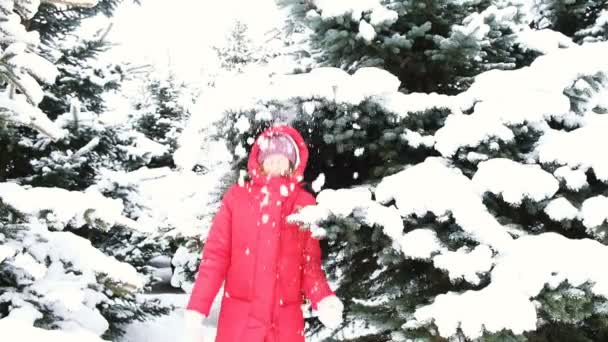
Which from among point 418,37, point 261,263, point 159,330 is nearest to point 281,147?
point 261,263

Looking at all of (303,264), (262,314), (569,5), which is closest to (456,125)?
(303,264)

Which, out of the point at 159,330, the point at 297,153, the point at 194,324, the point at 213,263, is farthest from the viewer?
the point at 159,330

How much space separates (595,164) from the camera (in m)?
2.53

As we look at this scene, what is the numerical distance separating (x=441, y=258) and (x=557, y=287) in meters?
0.49

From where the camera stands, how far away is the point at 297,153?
3.34 meters

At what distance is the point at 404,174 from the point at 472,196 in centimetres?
36

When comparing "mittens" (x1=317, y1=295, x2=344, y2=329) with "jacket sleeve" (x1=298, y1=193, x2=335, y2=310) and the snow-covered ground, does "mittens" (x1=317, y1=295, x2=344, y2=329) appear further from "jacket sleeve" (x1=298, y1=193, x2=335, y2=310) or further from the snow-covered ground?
the snow-covered ground

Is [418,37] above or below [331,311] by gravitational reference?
above

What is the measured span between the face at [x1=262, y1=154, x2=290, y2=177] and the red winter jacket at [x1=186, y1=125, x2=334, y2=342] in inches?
1.8

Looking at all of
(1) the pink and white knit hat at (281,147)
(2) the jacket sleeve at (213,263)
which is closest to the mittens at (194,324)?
(2) the jacket sleeve at (213,263)

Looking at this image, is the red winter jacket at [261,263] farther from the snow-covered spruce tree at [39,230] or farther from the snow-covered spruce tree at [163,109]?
the snow-covered spruce tree at [163,109]

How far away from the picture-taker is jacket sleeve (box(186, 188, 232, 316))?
313 centimetres

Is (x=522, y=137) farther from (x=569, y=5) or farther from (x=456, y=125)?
(x=569, y=5)

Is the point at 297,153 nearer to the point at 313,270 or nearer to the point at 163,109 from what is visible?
the point at 313,270
